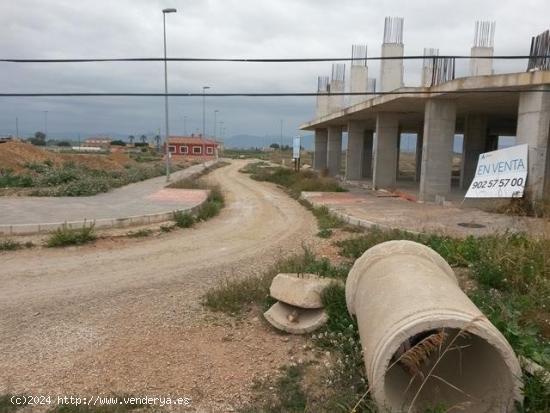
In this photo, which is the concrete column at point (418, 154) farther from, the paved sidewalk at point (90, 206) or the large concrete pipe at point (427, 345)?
the large concrete pipe at point (427, 345)

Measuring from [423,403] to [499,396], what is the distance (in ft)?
1.73

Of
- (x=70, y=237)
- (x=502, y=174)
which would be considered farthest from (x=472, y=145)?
(x=70, y=237)

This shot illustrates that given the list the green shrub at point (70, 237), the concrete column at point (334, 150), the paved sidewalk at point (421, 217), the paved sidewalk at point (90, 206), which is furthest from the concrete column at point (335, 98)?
the green shrub at point (70, 237)

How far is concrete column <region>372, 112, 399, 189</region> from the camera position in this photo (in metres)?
22.2

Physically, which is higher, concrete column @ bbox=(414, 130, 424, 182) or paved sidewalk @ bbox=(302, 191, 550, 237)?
concrete column @ bbox=(414, 130, 424, 182)

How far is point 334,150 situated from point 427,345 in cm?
3307

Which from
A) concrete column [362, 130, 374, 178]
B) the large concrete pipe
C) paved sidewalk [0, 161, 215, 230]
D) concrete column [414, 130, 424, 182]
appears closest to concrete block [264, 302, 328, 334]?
the large concrete pipe

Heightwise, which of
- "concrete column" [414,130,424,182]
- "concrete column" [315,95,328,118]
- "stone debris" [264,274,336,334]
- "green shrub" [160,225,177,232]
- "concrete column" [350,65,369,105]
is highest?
"concrete column" [350,65,369,105]

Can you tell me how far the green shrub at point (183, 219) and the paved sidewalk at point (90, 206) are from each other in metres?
0.69

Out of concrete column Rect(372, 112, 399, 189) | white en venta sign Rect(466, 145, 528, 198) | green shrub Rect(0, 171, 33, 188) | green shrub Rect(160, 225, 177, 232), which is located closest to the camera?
green shrub Rect(160, 225, 177, 232)

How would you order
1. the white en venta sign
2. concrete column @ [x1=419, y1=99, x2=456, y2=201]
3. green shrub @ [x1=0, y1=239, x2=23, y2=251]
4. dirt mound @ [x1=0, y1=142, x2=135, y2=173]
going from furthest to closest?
dirt mound @ [x1=0, y1=142, x2=135, y2=173] → concrete column @ [x1=419, y1=99, x2=456, y2=201] → the white en venta sign → green shrub @ [x1=0, y1=239, x2=23, y2=251]

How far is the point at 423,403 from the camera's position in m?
3.73

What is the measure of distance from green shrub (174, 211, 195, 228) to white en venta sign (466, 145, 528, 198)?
7.96m

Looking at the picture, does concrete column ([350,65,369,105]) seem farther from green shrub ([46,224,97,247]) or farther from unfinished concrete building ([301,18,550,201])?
green shrub ([46,224,97,247])
